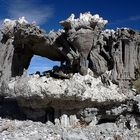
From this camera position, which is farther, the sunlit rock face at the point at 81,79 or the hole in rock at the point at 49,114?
the hole in rock at the point at 49,114

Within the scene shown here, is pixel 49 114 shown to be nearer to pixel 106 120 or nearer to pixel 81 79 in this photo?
pixel 81 79

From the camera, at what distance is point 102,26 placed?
16.7 m

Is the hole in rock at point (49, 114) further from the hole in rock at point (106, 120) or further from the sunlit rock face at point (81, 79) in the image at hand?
the hole in rock at point (106, 120)

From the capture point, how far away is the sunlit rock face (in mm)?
15617

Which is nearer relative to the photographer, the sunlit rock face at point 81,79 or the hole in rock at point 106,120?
the sunlit rock face at point 81,79

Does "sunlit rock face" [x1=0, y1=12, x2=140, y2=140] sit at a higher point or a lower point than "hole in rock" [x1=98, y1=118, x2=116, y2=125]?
higher

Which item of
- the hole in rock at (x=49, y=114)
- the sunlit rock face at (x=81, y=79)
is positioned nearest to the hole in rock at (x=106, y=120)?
the sunlit rock face at (x=81, y=79)

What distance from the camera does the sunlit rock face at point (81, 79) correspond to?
15617 millimetres

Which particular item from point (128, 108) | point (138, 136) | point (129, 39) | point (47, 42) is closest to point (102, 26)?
point (129, 39)

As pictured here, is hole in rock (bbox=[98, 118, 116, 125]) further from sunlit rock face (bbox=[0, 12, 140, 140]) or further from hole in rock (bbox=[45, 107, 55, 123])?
hole in rock (bbox=[45, 107, 55, 123])

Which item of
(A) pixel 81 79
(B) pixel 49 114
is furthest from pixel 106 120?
(B) pixel 49 114

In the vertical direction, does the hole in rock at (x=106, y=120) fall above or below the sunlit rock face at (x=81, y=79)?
below

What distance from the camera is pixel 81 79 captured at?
16.2m

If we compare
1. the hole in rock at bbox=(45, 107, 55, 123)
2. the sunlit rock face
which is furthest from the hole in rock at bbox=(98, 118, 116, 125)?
the hole in rock at bbox=(45, 107, 55, 123)
